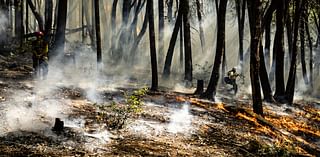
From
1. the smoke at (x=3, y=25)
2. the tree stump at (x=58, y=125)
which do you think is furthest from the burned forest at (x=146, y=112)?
the smoke at (x=3, y=25)

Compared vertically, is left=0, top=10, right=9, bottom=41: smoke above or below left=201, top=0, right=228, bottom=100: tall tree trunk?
above

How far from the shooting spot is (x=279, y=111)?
1505 cm

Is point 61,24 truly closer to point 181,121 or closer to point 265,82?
point 181,121

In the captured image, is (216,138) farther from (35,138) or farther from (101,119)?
(35,138)

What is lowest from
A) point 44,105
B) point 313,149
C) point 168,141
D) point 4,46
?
point 313,149

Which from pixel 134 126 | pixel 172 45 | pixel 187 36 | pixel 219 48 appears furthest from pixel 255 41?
pixel 172 45

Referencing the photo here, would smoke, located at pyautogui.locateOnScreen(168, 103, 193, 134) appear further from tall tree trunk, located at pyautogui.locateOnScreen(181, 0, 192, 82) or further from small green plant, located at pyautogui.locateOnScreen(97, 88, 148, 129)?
tall tree trunk, located at pyautogui.locateOnScreen(181, 0, 192, 82)

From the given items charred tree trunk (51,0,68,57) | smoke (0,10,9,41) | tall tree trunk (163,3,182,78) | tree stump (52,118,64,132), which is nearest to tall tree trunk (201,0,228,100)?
tall tree trunk (163,3,182,78)

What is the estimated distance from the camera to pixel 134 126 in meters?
9.25

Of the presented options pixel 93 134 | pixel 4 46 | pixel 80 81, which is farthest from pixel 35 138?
pixel 4 46

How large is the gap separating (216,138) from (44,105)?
4.22 m

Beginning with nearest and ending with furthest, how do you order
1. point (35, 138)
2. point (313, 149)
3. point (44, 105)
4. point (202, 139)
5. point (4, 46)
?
point (35, 138) < point (202, 139) < point (44, 105) < point (313, 149) < point (4, 46)

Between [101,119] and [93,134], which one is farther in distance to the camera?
[101,119]

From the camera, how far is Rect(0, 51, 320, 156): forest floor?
7.48m
